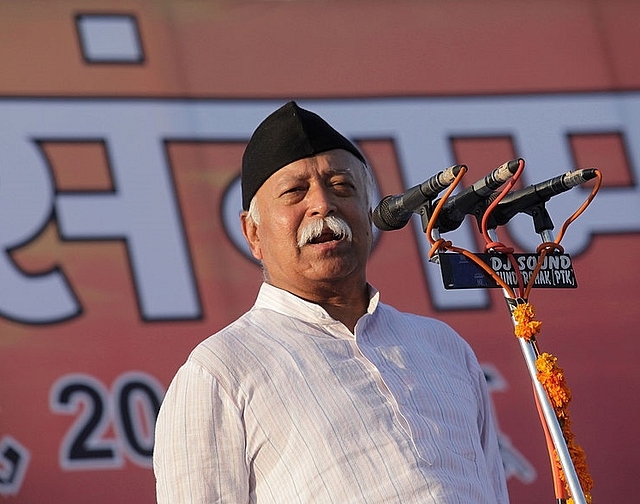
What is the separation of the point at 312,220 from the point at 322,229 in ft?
0.07

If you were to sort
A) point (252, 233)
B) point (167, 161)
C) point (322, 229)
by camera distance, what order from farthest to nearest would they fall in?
point (167, 161), point (252, 233), point (322, 229)

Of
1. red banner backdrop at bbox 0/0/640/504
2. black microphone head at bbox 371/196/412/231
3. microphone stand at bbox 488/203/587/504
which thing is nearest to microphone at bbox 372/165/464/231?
black microphone head at bbox 371/196/412/231

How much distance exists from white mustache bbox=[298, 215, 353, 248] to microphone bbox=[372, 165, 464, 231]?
0.37ft

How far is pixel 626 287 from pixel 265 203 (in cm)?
157

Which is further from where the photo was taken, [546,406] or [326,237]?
[326,237]

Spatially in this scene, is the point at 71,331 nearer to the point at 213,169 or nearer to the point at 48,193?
the point at 48,193

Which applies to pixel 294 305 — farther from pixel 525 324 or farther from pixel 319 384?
pixel 525 324

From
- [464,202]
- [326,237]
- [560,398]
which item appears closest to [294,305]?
[326,237]

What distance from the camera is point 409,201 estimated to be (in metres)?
1.44

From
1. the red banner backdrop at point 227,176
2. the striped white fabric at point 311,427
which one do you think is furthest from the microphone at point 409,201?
the red banner backdrop at point 227,176

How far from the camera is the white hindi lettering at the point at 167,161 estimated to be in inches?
107

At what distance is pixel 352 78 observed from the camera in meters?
3.03

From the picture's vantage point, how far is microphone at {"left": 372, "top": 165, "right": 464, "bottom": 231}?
1.39m

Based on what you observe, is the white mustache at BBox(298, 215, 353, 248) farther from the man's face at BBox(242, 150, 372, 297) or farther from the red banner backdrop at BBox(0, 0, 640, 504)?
the red banner backdrop at BBox(0, 0, 640, 504)
